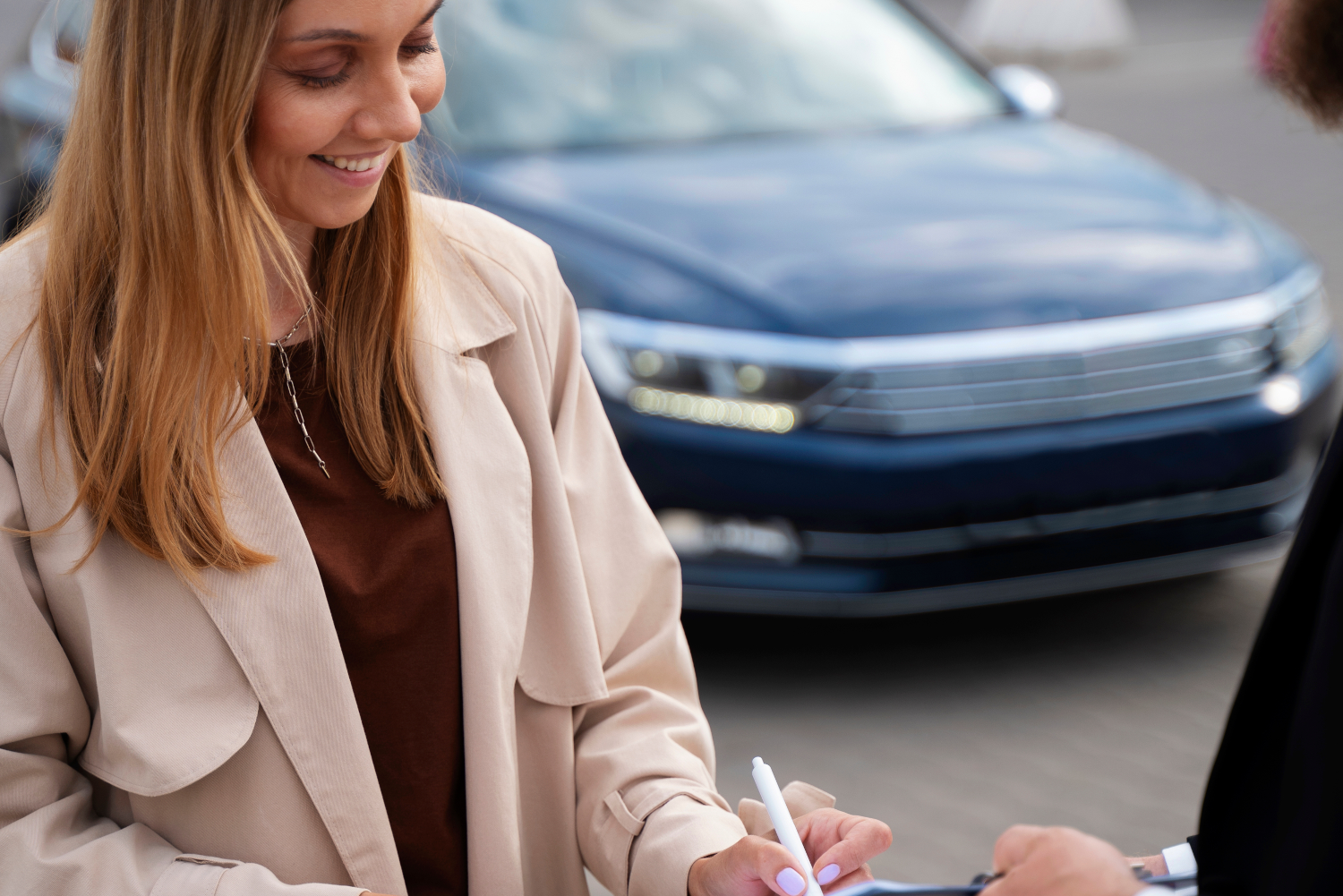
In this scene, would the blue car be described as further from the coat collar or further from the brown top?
the brown top

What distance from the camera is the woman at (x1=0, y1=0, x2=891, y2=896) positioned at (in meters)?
1.60

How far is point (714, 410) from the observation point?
3.84 metres

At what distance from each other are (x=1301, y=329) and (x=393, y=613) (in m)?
3.34

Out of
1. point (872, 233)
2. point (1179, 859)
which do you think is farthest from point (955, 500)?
point (1179, 859)

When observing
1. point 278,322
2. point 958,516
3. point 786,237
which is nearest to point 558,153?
point 786,237

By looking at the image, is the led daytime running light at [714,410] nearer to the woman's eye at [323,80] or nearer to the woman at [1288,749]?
the woman's eye at [323,80]

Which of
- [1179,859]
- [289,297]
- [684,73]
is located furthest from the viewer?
[684,73]

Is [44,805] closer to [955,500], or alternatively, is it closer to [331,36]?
[331,36]

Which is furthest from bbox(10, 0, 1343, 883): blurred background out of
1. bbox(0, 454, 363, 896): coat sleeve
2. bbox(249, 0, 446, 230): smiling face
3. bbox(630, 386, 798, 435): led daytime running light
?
bbox(0, 454, 363, 896): coat sleeve

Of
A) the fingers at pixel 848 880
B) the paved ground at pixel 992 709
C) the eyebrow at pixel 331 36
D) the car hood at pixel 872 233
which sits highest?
the eyebrow at pixel 331 36

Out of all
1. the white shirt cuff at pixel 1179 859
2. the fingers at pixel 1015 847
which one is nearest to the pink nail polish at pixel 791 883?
the fingers at pixel 1015 847

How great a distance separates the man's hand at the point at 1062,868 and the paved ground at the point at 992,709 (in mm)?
2017

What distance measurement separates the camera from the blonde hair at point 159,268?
5.17ft

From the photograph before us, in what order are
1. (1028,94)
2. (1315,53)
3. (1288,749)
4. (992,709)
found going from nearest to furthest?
(1288,749)
(1315,53)
(992,709)
(1028,94)
